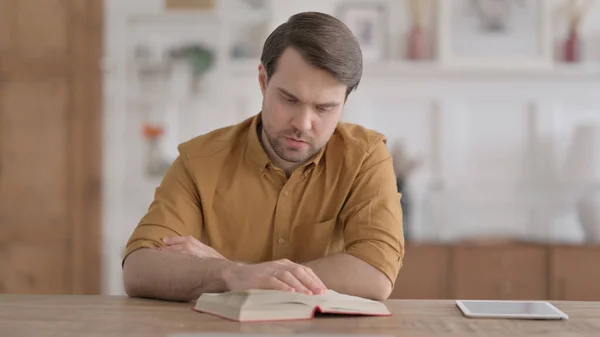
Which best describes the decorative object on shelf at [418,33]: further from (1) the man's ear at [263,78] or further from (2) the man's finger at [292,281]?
(2) the man's finger at [292,281]

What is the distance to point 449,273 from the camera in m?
3.93

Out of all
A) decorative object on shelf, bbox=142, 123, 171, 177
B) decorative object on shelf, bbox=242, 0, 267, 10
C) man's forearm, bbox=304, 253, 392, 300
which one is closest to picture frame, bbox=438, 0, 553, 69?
decorative object on shelf, bbox=242, 0, 267, 10

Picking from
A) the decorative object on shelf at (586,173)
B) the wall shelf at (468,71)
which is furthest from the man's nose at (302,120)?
the decorative object on shelf at (586,173)

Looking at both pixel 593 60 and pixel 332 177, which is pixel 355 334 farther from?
pixel 593 60

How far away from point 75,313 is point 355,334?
56 centimetres

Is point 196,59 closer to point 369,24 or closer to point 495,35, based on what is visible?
point 369,24

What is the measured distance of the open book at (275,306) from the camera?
4.70 feet

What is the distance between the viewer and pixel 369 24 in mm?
4320

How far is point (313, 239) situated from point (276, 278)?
45 centimetres

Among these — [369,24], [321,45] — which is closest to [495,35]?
[369,24]

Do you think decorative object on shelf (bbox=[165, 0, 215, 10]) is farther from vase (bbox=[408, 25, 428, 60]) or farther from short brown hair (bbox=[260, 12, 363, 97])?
short brown hair (bbox=[260, 12, 363, 97])

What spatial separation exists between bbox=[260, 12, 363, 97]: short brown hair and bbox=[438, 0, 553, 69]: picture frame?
244 centimetres

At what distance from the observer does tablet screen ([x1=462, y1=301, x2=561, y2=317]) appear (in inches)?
59.2

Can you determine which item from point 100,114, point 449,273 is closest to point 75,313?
point 449,273
